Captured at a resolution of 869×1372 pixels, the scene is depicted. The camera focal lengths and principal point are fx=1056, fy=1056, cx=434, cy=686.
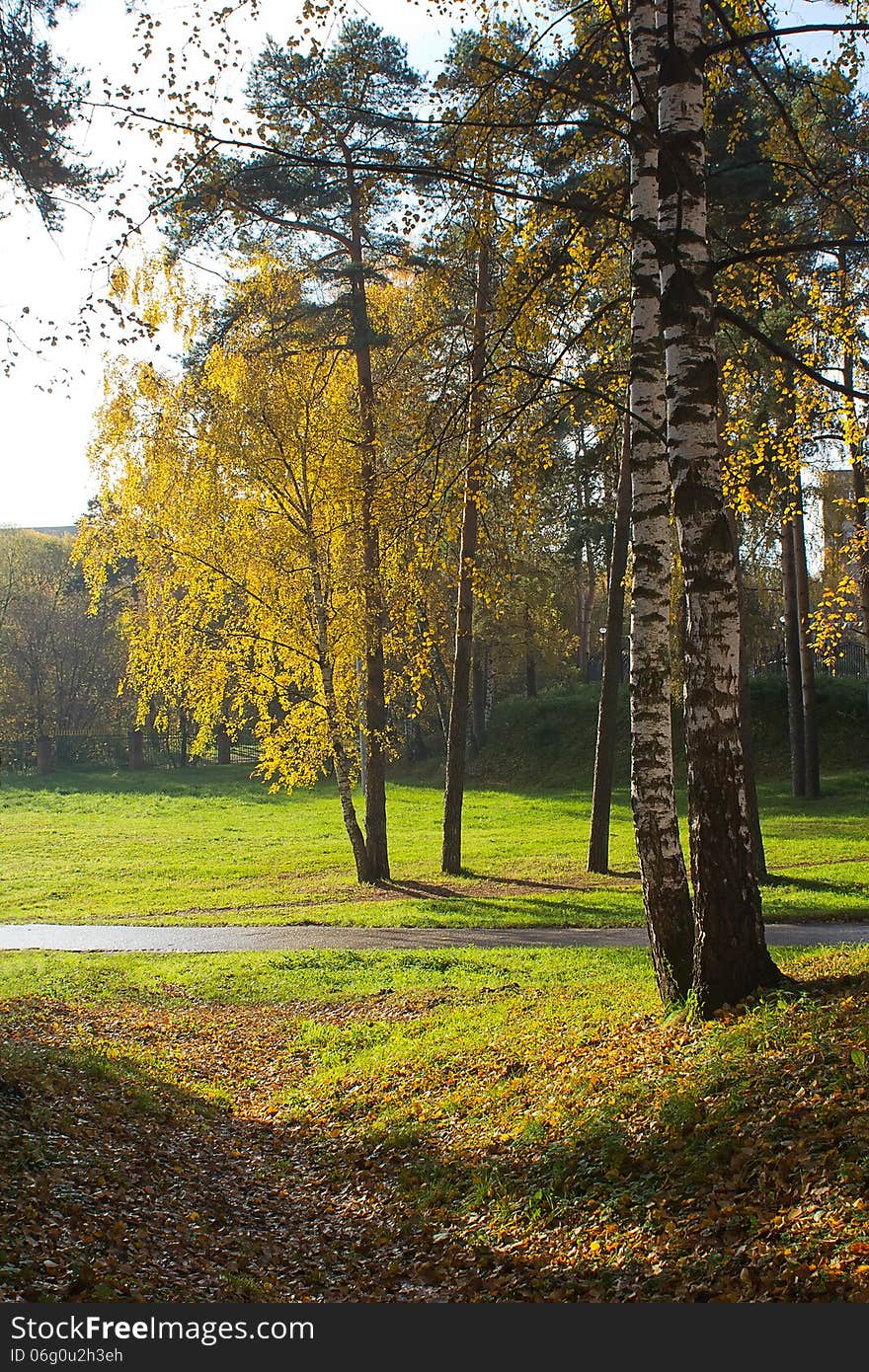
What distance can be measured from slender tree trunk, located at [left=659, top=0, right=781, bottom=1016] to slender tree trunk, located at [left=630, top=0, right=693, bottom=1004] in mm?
510

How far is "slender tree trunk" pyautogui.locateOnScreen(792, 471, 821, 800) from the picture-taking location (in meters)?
23.2

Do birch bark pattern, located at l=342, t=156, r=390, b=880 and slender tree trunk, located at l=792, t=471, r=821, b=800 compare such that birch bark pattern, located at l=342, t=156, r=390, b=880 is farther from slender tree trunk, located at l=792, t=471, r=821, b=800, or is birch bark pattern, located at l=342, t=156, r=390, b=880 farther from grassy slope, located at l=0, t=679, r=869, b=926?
slender tree trunk, located at l=792, t=471, r=821, b=800

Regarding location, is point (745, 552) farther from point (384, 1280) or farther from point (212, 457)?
point (384, 1280)

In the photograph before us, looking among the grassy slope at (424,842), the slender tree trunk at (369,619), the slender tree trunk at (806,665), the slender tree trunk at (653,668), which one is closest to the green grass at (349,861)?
the grassy slope at (424,842)

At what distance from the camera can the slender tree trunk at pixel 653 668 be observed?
7180 mm

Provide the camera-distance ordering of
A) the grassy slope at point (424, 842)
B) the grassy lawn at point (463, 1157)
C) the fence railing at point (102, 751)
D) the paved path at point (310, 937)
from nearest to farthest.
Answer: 1. the grassy lawn at point (463, 1157)
2. the paved path at point (310, 937)
3. the grassy slope at point (424, 842)
4. the fence railing at point (102, 751)

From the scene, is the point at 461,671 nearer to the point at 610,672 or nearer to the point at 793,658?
the point at 610,672

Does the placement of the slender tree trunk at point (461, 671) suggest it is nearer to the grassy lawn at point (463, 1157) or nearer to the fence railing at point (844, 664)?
the grassy lawn at point (463, 1157)

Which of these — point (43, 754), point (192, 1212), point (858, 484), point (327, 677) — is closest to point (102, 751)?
point (43, 754)

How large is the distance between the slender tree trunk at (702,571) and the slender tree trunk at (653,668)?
510 millimetres

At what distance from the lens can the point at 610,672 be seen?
17.7 m

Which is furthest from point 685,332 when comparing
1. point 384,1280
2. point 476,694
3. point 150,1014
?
point 476,694

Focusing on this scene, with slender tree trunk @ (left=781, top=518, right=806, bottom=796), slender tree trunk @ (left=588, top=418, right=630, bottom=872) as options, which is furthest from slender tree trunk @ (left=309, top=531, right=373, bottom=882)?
slender tree trunk @ (left=781, top=518, right=806, bottom=796)

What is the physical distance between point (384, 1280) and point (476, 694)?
35929 millimetres
